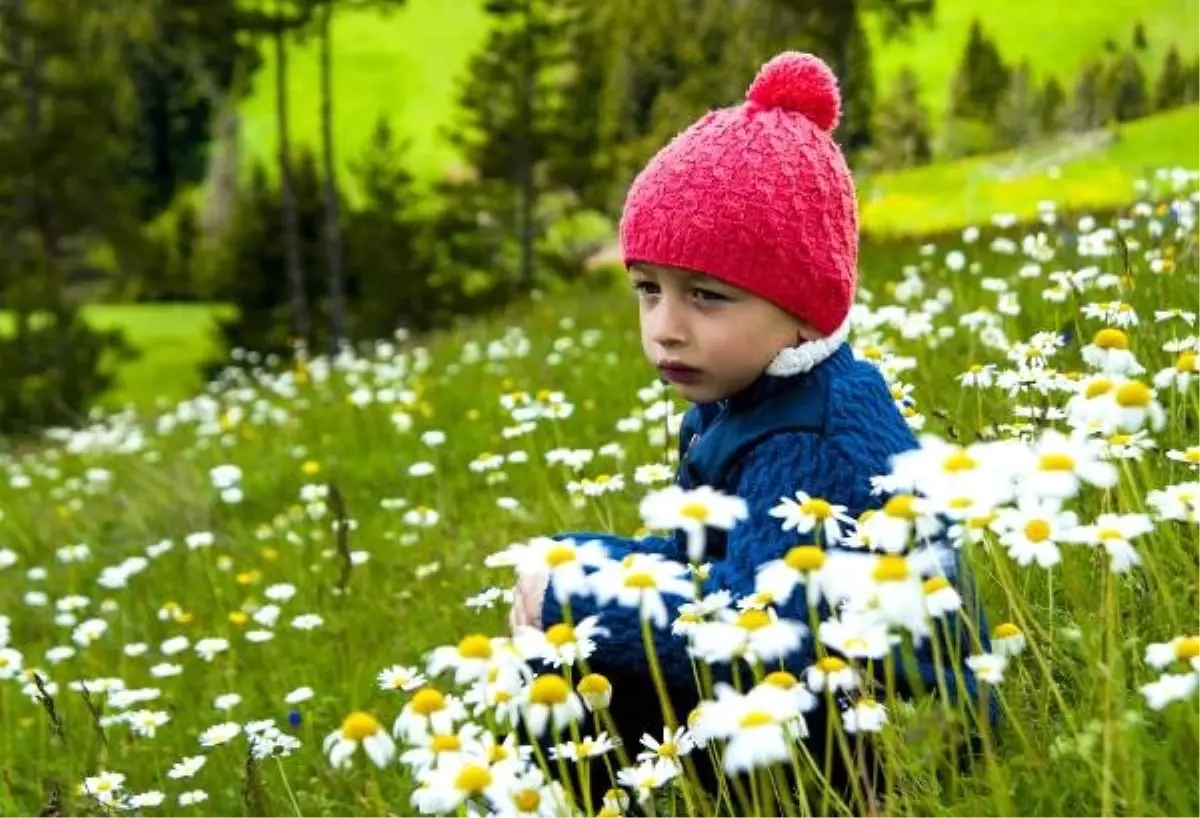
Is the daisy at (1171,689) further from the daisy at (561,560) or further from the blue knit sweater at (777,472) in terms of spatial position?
the daisy at (561,560)

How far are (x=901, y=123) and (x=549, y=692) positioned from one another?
51883 millimetres

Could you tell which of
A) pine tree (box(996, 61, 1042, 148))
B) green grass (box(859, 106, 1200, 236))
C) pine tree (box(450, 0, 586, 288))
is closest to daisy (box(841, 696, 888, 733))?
green grass (box(859, 106, 1200, 236))

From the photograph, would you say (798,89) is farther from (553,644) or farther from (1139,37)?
(1139,37)

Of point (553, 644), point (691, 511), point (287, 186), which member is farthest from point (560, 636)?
point (287, 186)

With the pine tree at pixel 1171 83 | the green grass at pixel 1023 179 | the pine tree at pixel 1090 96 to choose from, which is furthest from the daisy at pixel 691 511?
the pine tree at pixel 1090 96

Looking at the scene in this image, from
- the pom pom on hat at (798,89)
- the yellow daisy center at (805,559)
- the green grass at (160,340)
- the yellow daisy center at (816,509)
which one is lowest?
the green grass at (160,340)

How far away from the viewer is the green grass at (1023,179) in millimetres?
16469

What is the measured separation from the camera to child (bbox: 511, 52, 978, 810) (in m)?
2.27

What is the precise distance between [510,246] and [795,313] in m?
36.4

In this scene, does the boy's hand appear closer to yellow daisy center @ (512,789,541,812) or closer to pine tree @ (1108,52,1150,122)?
Answer: yellow daisy center @ (512,789,541,812)

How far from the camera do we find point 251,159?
69.0 meters

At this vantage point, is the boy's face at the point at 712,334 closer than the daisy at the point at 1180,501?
No

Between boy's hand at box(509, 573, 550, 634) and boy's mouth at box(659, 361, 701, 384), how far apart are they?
1.45 feet

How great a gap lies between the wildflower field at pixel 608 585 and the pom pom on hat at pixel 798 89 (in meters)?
0.71
